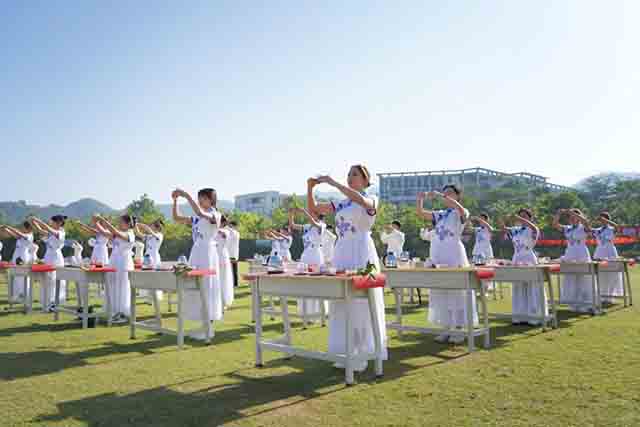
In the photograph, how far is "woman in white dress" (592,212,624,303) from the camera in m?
14.1

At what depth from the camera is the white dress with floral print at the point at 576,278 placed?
12.9m

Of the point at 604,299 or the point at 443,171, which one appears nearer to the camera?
the point at 604,299

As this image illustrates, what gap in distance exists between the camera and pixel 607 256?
48.0 feet

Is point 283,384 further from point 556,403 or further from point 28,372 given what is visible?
point 28,372

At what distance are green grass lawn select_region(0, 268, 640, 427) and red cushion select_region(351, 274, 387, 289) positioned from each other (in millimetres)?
1104

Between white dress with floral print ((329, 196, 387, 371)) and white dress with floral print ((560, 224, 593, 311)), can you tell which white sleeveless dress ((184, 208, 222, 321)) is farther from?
white dress with floral print ((560, 224, 593, 311))

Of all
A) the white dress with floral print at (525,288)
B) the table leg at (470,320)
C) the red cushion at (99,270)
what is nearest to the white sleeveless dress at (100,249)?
the red cushion at (99,270)

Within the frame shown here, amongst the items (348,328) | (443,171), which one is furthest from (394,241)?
(443,171)

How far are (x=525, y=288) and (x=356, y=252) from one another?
221 inches

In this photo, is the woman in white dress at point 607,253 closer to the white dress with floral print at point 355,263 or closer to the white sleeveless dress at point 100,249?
the white dress with floral print at point 355,263

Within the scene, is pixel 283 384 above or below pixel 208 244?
below

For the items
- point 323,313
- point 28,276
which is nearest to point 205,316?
point 323,313

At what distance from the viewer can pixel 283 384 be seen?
622 cm

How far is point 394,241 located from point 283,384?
1182cm
